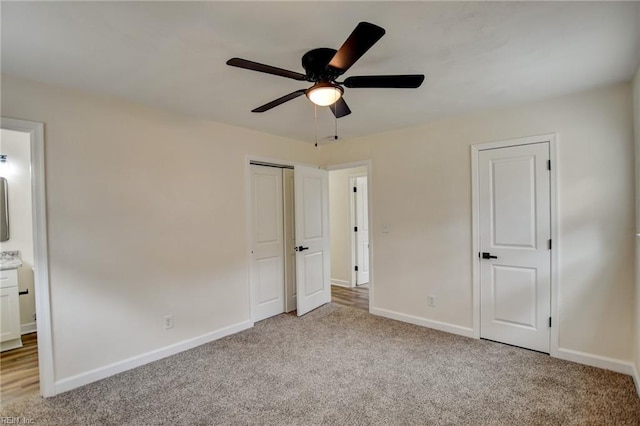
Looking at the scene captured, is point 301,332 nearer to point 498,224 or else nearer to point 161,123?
point 498,224

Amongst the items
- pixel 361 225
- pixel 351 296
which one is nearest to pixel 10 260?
pixel 351 296

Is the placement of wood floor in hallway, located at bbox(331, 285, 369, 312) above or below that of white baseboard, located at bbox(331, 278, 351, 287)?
below

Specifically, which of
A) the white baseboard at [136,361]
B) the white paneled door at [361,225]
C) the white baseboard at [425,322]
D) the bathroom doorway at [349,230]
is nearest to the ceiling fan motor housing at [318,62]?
the white baseboard at [136,361]

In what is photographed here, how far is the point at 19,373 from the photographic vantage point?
8.75 feet

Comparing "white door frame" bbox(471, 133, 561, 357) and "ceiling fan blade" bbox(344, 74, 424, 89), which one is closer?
"ceiling fan blade" bbox(344, 74, 424, 89)

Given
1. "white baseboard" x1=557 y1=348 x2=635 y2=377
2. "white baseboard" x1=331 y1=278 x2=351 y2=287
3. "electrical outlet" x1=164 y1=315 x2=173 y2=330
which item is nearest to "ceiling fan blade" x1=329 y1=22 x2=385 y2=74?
"electrical outlet" x1=164 y1=315 x2=173 y2=330

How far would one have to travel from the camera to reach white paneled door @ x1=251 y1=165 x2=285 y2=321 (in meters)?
3.82

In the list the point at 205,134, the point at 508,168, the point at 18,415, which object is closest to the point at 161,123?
the point at 205,134

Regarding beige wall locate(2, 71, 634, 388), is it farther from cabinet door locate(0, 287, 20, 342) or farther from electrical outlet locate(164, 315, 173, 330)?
cabinet door locate(0, 287, 20, 342)

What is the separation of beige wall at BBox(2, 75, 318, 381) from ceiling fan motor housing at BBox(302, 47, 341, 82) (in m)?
1.75

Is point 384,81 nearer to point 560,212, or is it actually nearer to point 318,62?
point 318,62

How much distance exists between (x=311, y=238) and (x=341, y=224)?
1.44m

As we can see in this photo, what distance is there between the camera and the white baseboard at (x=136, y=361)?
2.39 metres

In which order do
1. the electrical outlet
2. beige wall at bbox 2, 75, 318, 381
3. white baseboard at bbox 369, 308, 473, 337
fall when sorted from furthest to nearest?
white baseboard at bbox 369, 308, 473, 337 < the electrical outlet < beige wall at bbox 2, 75, 318, 381
